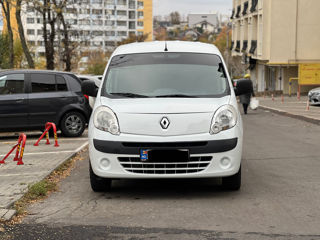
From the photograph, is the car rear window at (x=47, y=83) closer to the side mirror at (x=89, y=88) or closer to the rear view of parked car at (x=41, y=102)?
the rear view of parked car at (x=41, y=102)

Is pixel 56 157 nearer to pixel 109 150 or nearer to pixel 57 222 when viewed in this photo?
pixel 109 150

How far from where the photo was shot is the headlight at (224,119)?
702cm

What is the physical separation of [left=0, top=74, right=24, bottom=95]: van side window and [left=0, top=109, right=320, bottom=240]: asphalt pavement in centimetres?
539

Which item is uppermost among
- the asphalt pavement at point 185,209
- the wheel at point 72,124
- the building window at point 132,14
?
the building window at point 132,14

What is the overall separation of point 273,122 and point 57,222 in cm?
1622

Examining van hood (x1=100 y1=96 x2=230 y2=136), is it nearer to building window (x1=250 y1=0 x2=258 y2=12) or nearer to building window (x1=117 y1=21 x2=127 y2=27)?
building window (x1=250 y1=0 x2=258 y2=12)

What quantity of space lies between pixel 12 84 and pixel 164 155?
845 centimetres

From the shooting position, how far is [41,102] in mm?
14555

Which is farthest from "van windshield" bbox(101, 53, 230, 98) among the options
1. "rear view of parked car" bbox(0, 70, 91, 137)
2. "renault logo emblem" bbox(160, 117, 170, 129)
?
"rear view of parked car" bbox(0, 70, 91, 137)

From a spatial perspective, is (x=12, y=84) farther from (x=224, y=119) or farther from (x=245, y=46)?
(x=245, y=46)

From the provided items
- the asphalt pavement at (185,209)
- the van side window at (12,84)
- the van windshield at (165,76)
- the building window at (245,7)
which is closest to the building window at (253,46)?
the building window at (245,7)

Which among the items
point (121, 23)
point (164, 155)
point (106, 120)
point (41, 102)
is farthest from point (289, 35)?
point (121, 23)

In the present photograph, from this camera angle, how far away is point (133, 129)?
6980 mm

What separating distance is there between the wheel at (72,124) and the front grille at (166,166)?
8197 mm
